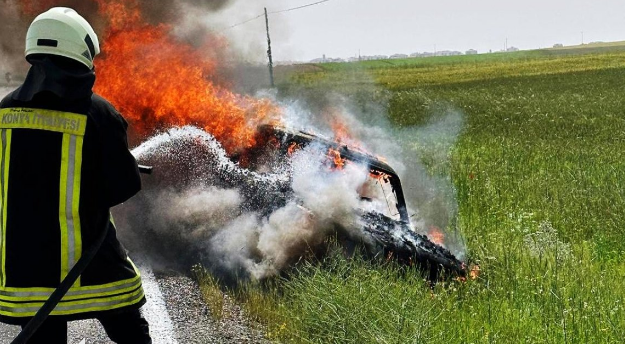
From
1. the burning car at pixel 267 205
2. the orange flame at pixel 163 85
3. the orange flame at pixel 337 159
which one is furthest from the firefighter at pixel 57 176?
the orange flame at pixel 163 85

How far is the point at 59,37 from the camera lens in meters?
2.92

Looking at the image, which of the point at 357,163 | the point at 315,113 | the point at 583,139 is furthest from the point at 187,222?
the point at 583,139

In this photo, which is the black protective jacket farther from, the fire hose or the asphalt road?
the asphalt road

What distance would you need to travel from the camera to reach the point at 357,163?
22.4 feet

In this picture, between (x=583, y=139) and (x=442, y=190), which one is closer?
(x=442, y=190)

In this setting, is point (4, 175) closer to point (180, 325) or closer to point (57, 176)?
point (57, 176)

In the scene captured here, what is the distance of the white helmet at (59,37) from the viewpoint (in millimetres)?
2916

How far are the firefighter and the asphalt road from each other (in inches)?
75.3

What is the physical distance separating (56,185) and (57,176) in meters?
0.04

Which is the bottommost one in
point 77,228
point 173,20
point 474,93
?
point 474,93

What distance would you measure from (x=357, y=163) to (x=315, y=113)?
2398 millimetres

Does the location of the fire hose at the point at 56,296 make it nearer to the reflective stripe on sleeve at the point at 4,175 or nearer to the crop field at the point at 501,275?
the reflective stripe on sleeve at the point at 4,175

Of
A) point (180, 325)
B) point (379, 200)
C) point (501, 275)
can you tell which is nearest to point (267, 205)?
point (379, 200)

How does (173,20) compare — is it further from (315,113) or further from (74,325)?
(74,325)
